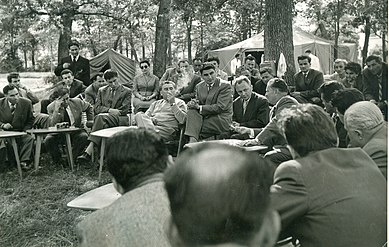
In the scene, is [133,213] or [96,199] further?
[96,199]

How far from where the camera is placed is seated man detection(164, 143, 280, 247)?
0.73 m

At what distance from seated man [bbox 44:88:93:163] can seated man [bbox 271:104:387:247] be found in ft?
12.8

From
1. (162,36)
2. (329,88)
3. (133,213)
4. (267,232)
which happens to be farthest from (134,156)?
(162,36)

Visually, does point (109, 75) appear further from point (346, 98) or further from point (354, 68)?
point (346, 98)

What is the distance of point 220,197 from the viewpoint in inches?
28.6

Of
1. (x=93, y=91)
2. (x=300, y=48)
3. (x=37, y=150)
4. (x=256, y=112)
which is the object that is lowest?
(x=37, y=150)

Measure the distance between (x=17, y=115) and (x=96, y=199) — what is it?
3226 mm

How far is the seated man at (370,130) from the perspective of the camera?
1.89 metres

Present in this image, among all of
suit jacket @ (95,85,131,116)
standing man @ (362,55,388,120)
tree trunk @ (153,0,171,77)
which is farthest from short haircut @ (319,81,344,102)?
tree trunk @ (153,0,171,77)

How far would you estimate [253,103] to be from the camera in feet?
14.9

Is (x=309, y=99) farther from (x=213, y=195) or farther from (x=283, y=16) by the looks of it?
(x=213, y=195)

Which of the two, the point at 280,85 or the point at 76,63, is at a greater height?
the point at 76,63

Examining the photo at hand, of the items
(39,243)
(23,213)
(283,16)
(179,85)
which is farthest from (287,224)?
(179,85)

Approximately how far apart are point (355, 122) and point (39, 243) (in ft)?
6.33
